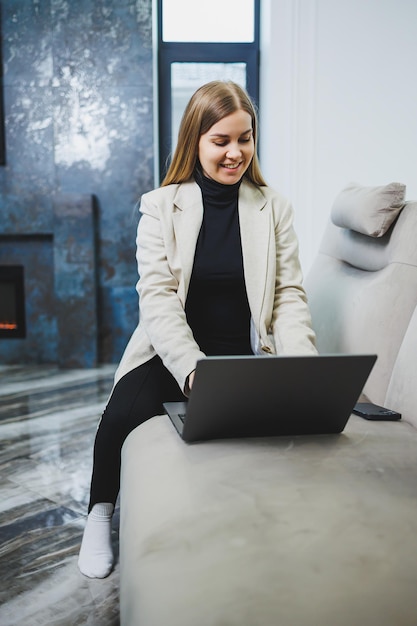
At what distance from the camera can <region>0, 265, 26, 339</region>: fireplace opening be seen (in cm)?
375

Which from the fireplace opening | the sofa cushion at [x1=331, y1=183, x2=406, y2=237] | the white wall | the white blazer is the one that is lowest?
the fireplace opening

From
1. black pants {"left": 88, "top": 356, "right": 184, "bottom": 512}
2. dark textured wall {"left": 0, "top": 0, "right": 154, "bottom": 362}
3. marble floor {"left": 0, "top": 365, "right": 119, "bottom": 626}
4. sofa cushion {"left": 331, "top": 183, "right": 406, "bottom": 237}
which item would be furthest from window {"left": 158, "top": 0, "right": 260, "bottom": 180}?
black pants {"left": 88, "top": 356, "right": 184, "bottom": 512}

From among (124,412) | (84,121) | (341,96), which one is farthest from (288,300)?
(84,121)

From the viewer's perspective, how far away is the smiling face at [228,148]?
1.44m

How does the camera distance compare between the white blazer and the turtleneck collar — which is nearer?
the white blazer

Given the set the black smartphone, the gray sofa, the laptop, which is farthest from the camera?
the black smartphone

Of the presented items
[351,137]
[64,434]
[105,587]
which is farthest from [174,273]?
[351,137]

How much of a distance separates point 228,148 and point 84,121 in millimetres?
2348

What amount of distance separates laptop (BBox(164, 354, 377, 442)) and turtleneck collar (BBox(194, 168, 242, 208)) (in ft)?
2.21

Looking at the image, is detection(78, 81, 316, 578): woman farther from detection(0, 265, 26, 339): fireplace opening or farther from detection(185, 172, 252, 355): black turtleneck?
detection(0, 265, 26, 339): fireplace opening

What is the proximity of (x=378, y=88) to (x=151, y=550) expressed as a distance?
7.54 ft

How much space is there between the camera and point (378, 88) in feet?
8.32

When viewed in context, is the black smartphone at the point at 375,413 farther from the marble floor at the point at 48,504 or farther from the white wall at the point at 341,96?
the white wall at the point at 341,96

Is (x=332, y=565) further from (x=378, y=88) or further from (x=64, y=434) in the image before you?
(x=378, y=88)
